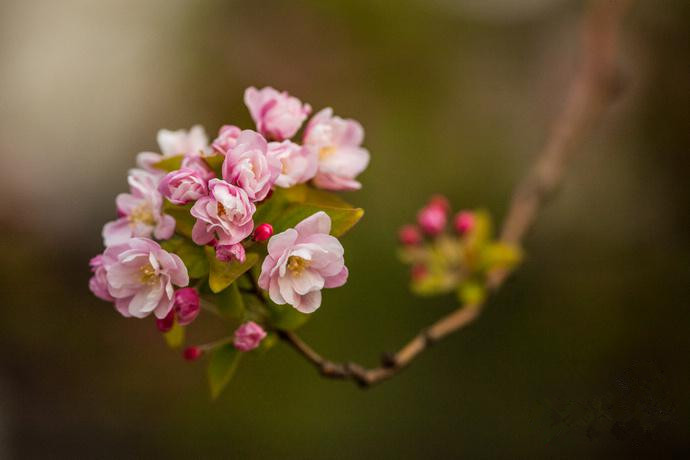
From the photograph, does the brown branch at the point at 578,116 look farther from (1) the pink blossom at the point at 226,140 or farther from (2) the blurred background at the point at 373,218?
(1) the pink blossom at the point at 226,140

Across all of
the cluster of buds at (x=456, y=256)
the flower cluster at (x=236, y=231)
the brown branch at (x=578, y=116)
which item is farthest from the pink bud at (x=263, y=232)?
the brown branch at (x=578, y=116)

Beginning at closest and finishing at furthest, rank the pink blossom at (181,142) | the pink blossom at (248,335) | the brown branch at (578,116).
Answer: the pink blossom at (248,335)
the pink blossom at (181,142)
the brown branch at (578,116)

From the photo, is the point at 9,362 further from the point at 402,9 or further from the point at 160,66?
the point at 402,9

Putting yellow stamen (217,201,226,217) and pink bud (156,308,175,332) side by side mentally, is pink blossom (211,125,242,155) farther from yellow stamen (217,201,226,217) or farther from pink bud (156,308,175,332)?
pink bud (156,308,175,332)

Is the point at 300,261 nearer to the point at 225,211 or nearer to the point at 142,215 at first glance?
the point at 225,211

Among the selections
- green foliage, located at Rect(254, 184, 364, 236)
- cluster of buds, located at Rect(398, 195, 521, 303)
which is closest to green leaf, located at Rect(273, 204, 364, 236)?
green foliage, located at Rect(254, 184, 364, 236)

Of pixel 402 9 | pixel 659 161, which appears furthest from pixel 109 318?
pixel 659 161
